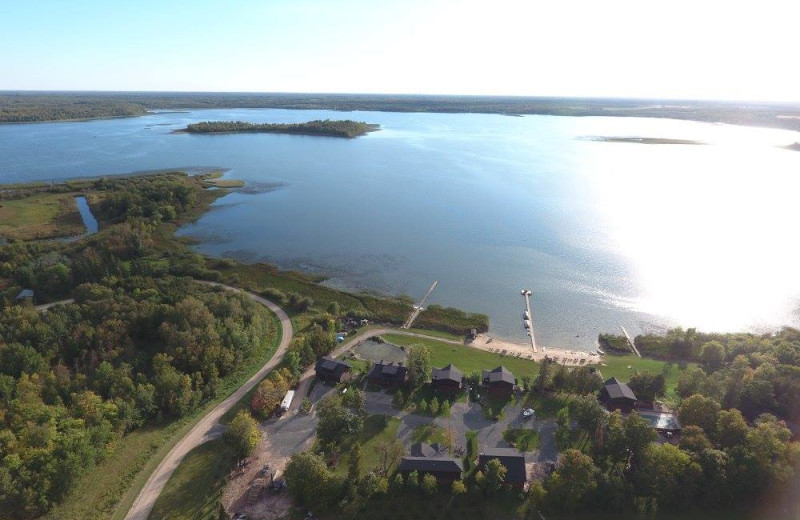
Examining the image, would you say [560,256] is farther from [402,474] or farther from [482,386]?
[402,474]

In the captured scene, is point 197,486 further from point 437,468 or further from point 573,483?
point 573,483

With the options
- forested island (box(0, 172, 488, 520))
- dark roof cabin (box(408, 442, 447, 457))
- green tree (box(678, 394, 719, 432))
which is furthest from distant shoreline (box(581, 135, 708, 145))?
dark roof cabin (box(408, 442, 447, 457))

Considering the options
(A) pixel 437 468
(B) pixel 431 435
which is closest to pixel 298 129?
(B) pixel 431 435

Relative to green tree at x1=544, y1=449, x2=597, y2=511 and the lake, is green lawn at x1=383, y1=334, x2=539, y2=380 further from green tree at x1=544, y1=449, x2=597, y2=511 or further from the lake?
green tree at x1=544, y1=449, x2=597, y2=511

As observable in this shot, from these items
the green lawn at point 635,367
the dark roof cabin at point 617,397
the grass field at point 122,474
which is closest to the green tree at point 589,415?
the dark roof cabin at point 617,397

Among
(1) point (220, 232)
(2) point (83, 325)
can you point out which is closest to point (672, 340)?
(2) point (83, 325)
